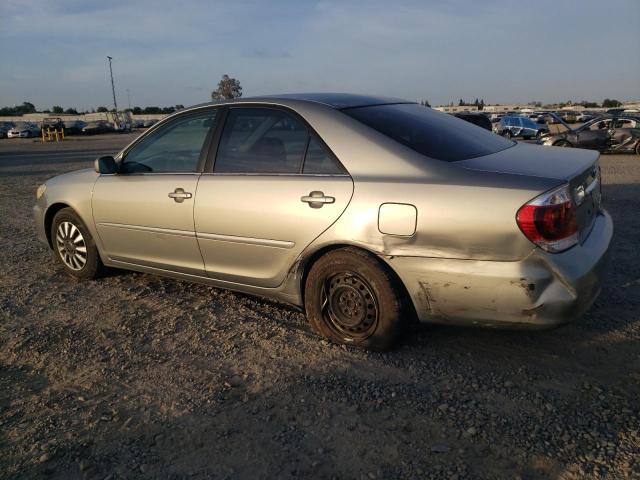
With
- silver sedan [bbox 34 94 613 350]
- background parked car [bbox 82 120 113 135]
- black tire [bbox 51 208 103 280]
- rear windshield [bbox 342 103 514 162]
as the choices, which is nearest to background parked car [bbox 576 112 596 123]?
rear windshield [bbox 342 103 514 162]

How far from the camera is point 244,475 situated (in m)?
2.14

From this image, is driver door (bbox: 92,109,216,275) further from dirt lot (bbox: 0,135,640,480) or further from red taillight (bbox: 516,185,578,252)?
red taillight (bbox: 516,185,578,252)

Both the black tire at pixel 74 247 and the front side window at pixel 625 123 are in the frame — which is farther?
the front side window at pixel 625 123

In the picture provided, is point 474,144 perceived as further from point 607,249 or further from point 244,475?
point 244,475

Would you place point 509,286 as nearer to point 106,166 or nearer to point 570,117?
point 106,166

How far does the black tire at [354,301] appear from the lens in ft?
9.75

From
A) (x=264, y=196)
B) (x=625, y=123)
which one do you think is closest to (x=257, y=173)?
(x=264, y=196)

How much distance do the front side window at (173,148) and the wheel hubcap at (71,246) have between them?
0.89 metres

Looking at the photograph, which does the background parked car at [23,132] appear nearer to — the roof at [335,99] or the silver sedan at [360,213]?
the silver sedan at [360,213]

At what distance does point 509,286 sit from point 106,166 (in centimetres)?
325

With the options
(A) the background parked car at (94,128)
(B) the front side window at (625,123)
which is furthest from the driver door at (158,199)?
(A) the background parked car at (94,128)

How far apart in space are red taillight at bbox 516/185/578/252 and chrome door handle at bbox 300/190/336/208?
109cm

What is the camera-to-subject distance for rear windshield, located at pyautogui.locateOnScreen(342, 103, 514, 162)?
10.1 ft

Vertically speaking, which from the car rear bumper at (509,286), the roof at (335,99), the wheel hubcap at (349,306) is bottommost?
the wheel hubcap at (349,306)
